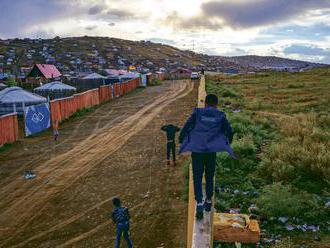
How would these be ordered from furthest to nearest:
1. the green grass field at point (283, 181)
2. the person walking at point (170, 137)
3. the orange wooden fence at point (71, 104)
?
the orange wooden fence at point (71, 104)
the person walking at point (170, 137)
the green grass field at point (283, 181)

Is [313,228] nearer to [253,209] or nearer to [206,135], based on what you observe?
[253,209]

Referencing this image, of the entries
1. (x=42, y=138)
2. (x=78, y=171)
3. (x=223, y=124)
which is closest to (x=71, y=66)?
(x=42, y=138)

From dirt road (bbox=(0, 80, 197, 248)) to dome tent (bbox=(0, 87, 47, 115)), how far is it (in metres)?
6.27

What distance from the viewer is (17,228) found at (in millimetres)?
9977

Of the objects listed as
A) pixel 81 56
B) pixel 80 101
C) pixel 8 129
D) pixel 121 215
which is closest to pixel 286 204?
pixel 121 215

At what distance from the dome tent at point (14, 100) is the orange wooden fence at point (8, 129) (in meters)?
7.05

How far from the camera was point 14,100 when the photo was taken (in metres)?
26.9

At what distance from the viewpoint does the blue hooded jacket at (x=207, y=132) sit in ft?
18.5

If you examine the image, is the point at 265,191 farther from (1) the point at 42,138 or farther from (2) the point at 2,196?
(1) the point at 42,138

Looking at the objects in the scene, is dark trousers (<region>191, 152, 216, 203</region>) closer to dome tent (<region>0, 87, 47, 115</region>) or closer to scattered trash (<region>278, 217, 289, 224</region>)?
scattered trash (<region>278, 217, 289, 224</region>)

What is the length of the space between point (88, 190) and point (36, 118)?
1177 cm

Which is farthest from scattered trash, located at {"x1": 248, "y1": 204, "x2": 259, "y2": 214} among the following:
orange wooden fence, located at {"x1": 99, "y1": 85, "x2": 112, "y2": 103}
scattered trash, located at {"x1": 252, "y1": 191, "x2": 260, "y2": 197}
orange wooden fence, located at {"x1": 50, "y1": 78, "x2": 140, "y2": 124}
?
orange wooden fence, located at {"x1": 99, "y1": 85, "x2": 112, "y2": 103}

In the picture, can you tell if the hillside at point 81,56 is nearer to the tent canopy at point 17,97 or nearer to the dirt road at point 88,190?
→ the tent canopy at point 17,97

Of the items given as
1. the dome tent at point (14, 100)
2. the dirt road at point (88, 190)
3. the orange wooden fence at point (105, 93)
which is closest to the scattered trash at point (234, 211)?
the dirt road at point (88, 190)
